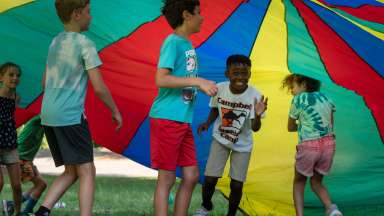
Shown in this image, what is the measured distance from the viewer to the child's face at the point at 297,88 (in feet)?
19.7

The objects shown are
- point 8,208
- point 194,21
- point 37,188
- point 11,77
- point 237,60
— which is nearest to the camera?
point 194,21

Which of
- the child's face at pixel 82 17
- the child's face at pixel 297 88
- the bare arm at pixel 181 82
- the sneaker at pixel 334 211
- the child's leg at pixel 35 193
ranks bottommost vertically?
the child's leg at pixel 35 193

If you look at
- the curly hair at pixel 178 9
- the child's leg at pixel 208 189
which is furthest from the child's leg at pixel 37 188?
the curly hair at pixel 178 9

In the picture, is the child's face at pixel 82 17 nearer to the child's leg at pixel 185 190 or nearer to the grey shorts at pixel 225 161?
the child's leg at pixel 185 190

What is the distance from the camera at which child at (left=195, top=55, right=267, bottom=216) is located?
18.6 feet

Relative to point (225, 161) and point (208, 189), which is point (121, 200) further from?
point (225, 161)

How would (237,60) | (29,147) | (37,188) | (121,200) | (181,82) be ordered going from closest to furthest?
1. (181,82)
2. (237,60)
3. (37,188)
4. (29,147)
5. (121,200)

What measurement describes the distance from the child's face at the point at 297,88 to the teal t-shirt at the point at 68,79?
6.94ft

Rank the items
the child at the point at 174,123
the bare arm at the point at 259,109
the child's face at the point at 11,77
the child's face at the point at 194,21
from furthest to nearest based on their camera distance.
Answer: the child's face at the point at 11,77, the bare arm at the point at 259,109, the child's face at the point at 194,21, the child at the point at 174,123

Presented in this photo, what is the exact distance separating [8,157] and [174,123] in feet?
6.35

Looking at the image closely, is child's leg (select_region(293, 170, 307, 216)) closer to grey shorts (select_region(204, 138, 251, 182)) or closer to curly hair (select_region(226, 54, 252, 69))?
grey shorts (select_region(204, 138, 251, 182))

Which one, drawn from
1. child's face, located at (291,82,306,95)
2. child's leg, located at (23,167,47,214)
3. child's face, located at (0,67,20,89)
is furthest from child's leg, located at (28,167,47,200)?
child's face, located at (291,82,306,95)

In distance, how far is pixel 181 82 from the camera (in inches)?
167

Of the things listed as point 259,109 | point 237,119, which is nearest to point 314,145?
point 237,119
